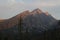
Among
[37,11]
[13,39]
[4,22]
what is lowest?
[13,39]

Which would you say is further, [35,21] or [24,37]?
[35,21]

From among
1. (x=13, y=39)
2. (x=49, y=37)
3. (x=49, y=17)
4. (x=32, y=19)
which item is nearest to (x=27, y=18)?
(x=32, y=19)

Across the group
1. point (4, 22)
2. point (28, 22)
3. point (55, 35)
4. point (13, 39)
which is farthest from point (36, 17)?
point (55, 35)

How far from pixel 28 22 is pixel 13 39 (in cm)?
2432

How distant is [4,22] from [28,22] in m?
6.71

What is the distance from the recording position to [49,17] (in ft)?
209

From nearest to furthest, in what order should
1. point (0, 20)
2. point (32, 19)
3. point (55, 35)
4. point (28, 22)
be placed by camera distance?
point (55, 35) < point (0, 20) < point (28, 22) < point (32, 19)

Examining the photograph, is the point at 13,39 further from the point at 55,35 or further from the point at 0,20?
the point at 0,20

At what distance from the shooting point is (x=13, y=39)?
37.4m

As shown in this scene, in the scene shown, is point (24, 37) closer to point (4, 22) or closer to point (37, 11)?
point (4, 22)

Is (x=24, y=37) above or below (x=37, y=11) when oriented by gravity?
below

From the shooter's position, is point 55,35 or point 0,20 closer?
point 55,35

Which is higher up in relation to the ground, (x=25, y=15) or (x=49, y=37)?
(x=25, y=15)

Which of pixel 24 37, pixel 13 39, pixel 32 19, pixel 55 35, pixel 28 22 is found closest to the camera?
pixel 55 35
